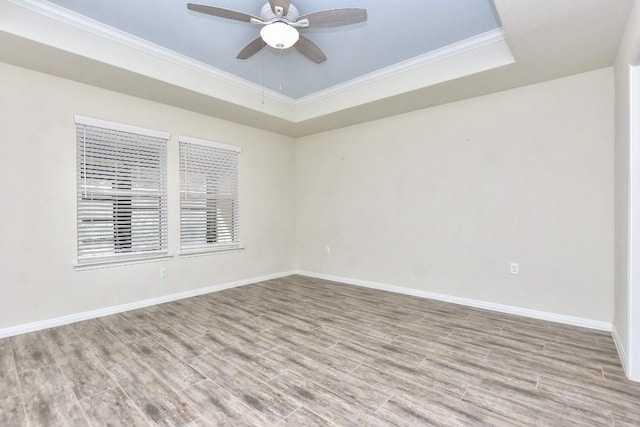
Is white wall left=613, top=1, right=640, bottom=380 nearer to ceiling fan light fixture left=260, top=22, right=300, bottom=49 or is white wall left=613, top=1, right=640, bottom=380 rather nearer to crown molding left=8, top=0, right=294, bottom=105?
Result: ceiling fan light fixture left=260, top=22, right=300, bottom=49

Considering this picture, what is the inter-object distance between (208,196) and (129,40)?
6.75 ft

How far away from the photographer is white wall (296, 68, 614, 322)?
309 centimetres

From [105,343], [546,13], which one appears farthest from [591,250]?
[105,343]

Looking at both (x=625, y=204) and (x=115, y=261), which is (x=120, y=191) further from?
(x=625, y=204)

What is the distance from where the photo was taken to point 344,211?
5.10m

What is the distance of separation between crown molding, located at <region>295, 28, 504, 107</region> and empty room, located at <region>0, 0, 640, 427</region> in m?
0.03

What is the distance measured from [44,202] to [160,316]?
1.64 meters

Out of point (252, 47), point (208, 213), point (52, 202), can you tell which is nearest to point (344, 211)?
point (208, 213)

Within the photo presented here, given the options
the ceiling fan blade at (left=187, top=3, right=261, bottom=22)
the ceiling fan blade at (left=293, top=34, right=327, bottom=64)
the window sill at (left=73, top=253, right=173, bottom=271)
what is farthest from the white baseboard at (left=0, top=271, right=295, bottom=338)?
the ceiling fan blade at (left=293, top=34, right=327, bottom=64)

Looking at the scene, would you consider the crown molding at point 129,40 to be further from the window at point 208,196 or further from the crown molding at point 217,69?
the window at point 208,196

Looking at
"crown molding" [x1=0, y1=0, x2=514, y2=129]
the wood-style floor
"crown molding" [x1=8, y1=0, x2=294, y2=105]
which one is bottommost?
the wood-style floor

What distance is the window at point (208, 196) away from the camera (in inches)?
168

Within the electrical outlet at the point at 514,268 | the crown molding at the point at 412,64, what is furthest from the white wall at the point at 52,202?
the electrical outlet at the point at 514,268

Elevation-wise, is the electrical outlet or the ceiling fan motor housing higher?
the ceiling fan motor housing
